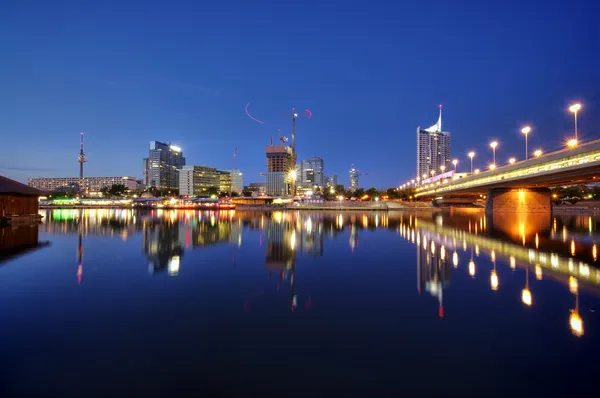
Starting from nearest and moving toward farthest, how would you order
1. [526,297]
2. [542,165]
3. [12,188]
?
[526,297] → [12,188] → [542,165]

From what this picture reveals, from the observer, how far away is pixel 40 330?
756cm

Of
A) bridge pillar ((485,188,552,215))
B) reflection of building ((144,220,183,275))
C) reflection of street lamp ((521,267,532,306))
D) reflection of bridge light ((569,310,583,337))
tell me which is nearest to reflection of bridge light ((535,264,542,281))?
reflection of street lamp ((521,267,532,306))

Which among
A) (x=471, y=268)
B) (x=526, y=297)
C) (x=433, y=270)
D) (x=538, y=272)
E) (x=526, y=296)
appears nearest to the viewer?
(x=526, y=297)

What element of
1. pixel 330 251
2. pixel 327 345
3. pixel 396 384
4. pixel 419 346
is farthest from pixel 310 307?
pixel 330 251

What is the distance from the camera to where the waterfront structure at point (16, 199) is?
35094 millimetres

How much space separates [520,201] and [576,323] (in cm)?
6855

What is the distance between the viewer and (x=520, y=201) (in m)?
66.8

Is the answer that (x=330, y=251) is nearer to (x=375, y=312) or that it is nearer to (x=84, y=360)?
(x=375, y=312)

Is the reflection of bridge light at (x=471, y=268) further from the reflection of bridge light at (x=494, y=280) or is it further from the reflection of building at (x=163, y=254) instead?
the reflection of building at (x=163, y=254)

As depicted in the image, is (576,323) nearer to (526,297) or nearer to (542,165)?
(526,297)

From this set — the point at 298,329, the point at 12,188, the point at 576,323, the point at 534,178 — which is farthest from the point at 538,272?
the point at 12,188

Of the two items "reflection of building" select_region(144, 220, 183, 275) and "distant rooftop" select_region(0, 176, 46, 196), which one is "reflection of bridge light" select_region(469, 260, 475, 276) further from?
"distant rooftop" select_region(0, 176, 46, 196)

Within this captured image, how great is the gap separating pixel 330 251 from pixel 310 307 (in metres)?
10.7

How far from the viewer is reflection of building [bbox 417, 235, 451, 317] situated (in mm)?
11289
